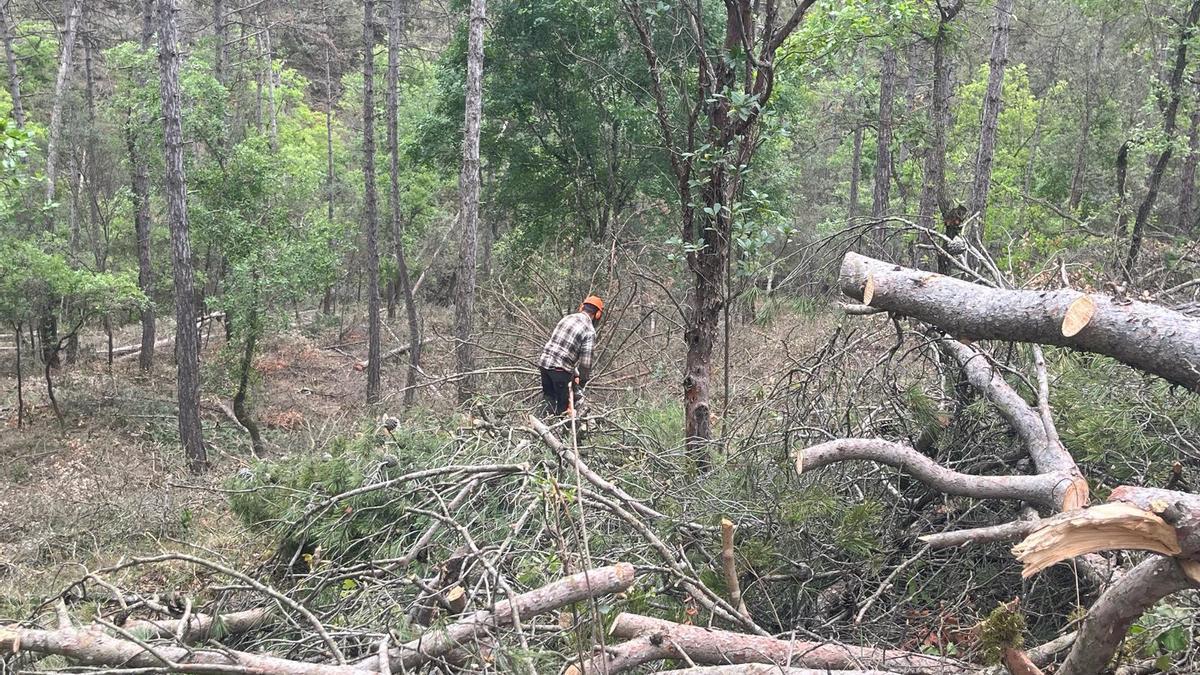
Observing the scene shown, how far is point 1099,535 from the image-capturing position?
193 cm

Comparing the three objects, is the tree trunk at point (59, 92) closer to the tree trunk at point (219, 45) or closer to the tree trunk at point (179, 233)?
the tree trunk at point (219, 45)

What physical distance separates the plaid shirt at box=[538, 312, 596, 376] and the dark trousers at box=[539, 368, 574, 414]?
0.08 meters

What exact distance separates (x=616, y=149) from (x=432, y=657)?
1457cm

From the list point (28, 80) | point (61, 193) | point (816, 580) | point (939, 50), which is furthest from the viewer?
point (28, 80)

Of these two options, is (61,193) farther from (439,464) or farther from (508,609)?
→ (508,609)

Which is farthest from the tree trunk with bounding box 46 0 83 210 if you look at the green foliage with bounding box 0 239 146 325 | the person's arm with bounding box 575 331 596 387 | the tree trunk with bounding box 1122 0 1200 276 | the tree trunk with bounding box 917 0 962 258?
the tree trunk with bounding box 1122 0 1200 276

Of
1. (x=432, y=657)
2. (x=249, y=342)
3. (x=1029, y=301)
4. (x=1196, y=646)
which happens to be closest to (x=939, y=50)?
(x=1029, y=301)

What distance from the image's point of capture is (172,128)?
455 inches

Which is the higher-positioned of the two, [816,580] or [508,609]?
[508,609]

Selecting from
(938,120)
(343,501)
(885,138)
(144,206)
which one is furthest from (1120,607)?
(144,206)

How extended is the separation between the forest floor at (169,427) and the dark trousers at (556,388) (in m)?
0.28

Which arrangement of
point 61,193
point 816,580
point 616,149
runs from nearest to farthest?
point 816,580 < point 616,149 < point 61,193

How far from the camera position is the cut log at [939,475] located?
3115mm

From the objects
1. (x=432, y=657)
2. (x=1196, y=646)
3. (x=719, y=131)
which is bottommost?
(x=432, y=657)
